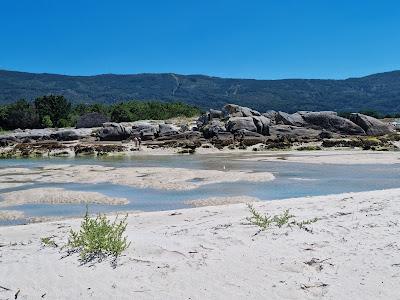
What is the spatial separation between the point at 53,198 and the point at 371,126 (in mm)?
40643

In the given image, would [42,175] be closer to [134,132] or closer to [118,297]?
[118,297]

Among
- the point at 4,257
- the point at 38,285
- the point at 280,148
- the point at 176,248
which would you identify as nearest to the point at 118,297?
the point at 38,285

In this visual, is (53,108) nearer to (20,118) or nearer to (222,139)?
(20,118)

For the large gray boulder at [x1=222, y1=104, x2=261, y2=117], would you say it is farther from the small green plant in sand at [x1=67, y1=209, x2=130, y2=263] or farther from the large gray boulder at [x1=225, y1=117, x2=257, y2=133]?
the small green plant in sand at [x1=67, y1=209, x2=130, y2=263]

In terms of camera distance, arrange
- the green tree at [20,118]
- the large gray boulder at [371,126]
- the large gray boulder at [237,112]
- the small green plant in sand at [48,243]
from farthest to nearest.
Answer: the green tree at [20,118] → the large gray boulder at [237,112] → the large gray boulder at [371,126] → the small green plant in sand at [48,243]

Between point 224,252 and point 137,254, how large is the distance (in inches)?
44.9

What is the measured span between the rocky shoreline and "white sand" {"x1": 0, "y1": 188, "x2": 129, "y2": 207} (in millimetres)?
20573

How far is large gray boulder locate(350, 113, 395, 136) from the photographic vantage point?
160ft

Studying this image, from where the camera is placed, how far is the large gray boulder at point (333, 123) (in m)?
49.4

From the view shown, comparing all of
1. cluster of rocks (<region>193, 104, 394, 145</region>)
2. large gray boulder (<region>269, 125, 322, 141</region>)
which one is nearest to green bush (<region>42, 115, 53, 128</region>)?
cluster of rocks (<region>193, 104, 394, 145</region>)

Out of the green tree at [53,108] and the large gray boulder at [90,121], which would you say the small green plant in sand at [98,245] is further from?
the green tree at [53,108]

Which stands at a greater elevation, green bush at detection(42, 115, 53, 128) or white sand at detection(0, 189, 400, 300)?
green bush at detection(42, 115, 53, 128)

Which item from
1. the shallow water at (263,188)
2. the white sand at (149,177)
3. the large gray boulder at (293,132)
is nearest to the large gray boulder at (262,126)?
the large gray boulder at (293,132)

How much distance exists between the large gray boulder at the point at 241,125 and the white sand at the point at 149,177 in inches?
991
